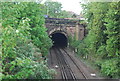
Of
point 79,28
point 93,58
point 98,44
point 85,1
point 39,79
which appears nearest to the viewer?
point 39,79

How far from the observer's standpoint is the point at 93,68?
50.2ft

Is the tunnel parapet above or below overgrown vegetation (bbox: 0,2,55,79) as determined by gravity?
below

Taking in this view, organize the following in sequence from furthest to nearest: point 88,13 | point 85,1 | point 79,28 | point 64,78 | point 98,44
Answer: point 79,28, point 85,1, point 88,13, point 98,44, point 64,78

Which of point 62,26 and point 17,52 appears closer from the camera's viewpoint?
point 17,52

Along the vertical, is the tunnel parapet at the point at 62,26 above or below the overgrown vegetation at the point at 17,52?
below

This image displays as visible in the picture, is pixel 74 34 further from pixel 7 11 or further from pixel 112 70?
pixel 7 11

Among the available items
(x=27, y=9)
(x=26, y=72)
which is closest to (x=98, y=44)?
(x=27, y=9)

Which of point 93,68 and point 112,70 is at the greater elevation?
point 112,70

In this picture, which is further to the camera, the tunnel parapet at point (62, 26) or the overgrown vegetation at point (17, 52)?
the tunnel parapet at point (62, 26)

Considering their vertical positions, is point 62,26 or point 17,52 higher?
point 17,52

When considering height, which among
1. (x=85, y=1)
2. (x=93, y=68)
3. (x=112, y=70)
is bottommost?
(x=93, y=68)

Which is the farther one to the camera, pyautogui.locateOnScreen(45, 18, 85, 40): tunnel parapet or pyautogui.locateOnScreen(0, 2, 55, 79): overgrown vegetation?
pyautogui.locateOnScreen(45, 18, 85, 40): tunnel parapet

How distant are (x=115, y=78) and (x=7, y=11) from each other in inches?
339

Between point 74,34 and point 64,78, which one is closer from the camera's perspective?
point 64,78
